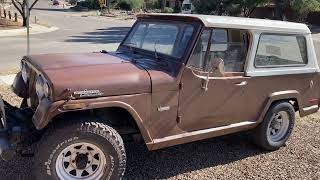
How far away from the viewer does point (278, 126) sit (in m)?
5.89

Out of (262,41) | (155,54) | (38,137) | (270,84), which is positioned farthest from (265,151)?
(38,137)

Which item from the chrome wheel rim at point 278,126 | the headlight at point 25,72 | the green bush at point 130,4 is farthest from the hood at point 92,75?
the green bush at point 130,4

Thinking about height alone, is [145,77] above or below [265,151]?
above

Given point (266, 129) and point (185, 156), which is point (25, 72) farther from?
point (266, 129)

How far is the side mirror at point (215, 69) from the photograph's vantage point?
4.52 metres

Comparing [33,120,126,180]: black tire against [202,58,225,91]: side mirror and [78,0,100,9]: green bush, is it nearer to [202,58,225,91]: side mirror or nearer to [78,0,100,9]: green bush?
[202,58,225,91]: side mirror

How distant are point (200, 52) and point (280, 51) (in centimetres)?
145

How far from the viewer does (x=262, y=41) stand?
17.5ft

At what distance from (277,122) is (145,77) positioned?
246 centimetres

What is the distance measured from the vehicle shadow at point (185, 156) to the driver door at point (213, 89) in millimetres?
520

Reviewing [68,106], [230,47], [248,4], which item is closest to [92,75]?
[68,106]

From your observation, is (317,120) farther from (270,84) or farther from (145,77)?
(145,77)

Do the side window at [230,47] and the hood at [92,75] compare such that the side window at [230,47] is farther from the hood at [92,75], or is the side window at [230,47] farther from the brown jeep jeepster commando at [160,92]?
the hood at [92,75]

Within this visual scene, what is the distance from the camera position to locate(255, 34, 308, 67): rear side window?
5.34m
